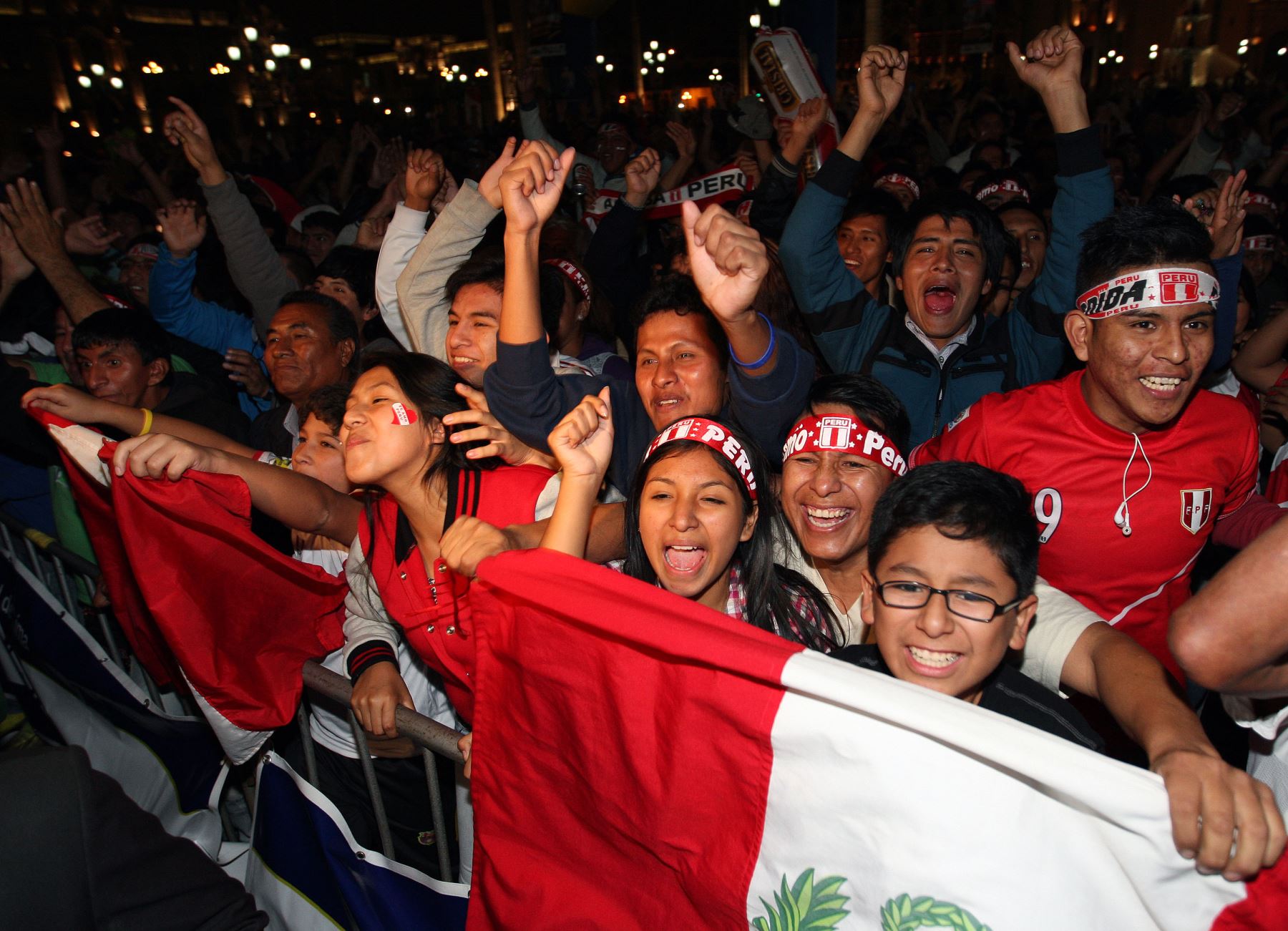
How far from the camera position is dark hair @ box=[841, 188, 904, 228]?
4.25 m

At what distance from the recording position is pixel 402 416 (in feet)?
8.84

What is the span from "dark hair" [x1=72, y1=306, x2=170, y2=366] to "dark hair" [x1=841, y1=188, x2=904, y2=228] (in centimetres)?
336

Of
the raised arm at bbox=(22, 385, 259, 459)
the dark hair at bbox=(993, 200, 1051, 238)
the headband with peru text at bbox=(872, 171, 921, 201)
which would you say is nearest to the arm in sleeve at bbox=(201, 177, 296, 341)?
the raised arm at bbox=(22, 385, 259, 459)

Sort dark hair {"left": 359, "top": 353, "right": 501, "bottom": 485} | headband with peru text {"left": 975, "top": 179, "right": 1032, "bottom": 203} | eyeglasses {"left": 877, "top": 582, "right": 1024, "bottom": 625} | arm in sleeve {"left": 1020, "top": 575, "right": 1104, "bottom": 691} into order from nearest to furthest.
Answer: eyeglasses {"left": 877, "top": 582, "right": 1024, "bottom": 625} < arm in sleeve {"left": 1020, "top": 575, "right": 1104, "bottom": 691} < dark hair {"left": 359, "top": 353, "right": 501, "bottom": 485} < headband with peru text {"left": 975, "top": 179, "right": 1032, "bottom": 203}

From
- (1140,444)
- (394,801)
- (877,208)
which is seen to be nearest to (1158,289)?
(1140,444)

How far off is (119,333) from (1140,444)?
420 cm

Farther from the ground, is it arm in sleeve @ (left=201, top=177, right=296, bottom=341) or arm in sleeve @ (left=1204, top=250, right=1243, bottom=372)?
arm in sleeve @ (left=201, top=177, right=296, bottom=341)

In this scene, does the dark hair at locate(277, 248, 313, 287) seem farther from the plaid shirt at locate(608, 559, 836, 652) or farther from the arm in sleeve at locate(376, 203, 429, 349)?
the plaid shirt at locate(608, 559, 836, 652)

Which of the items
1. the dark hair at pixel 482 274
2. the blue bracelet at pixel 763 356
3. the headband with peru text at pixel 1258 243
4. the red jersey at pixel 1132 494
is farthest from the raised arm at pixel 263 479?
the headband with peru text at pixel 1258 243

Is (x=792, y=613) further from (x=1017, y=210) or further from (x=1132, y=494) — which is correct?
(x=1017, y=210)

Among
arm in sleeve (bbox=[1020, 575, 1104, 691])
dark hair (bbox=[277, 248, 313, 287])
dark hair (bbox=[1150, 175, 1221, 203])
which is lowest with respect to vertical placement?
arm in sleeve (bbox=[1020, 575, 1104, 691])

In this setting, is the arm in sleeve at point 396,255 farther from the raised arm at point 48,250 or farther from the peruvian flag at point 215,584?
the raised arm at point 48,250

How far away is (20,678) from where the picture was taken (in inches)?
168

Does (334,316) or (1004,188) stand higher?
(1004,188)
